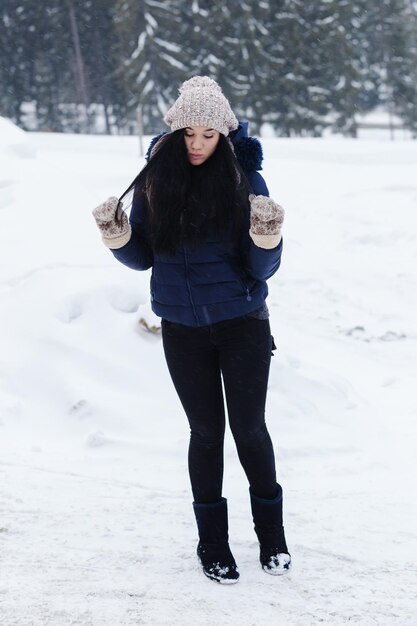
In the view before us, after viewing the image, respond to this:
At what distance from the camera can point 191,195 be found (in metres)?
2.47

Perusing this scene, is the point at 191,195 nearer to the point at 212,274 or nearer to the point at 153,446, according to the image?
the point at 212,274

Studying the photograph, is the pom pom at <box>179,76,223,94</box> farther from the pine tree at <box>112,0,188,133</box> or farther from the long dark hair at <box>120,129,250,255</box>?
the pine tree at <box>112,0,188,133</box>

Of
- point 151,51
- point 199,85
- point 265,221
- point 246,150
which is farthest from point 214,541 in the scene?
point 151,51

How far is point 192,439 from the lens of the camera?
9.03 ft

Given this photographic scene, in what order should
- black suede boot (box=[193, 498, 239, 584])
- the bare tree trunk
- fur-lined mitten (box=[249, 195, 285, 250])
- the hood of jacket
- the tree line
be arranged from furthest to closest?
the bare tree trunk, the tree line, black suede boot (box=[193, 498, 239, 584]), the hood of jacket, fur-lined mitten (box=[249, 195, 285, 250])

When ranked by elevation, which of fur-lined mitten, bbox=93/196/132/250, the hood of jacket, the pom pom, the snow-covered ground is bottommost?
the snow-covered ground

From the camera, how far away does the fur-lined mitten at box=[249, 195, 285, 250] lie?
230cm

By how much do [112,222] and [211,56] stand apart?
107 feet

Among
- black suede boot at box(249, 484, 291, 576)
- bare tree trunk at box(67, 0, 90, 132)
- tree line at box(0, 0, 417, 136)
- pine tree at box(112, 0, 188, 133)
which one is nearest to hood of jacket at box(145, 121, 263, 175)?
black suede boot at box(249, 484, 291, 576)

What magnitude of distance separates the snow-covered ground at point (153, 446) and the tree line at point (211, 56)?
26.8m

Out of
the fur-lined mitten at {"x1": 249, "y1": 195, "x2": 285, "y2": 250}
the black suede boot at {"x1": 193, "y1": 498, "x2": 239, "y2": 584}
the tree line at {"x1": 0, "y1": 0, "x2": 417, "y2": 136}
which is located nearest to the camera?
the fur-lined mitten at {"x1": 249, "y1": 195, "x2": 285, "y2": 250}

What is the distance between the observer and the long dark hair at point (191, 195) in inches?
95.7

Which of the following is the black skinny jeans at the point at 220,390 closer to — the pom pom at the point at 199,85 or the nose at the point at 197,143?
the nose at the point at 197,143

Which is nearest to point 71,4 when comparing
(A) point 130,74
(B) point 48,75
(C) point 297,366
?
(B) point 48,75
